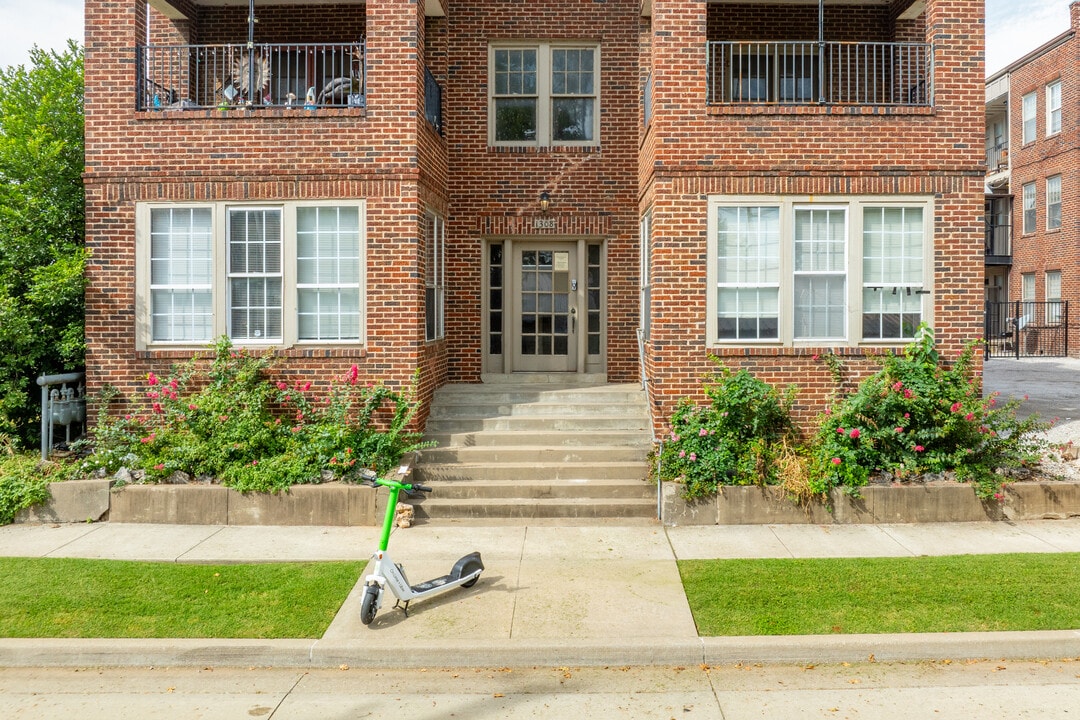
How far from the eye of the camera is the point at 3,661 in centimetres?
554

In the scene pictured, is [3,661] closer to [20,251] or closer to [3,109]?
[20,251]

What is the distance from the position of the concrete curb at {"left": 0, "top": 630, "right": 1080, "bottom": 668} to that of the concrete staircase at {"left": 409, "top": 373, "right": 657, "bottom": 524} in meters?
3.31

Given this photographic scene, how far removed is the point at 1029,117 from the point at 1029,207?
3.04 metres

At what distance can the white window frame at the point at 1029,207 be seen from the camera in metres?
27.9

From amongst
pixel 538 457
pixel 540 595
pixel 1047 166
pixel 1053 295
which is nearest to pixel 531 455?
pixel 538 457

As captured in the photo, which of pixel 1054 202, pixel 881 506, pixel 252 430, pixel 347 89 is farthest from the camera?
pixel 1054 202

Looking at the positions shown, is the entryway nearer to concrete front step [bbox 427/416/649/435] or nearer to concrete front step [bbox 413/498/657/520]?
concrete front step [bbox 427/416/649/435]

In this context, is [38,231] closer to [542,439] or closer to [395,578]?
[542,439]

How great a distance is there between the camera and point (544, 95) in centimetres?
1239

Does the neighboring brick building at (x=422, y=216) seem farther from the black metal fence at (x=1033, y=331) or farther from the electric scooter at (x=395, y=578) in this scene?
the black metal fence at (x=1033, y=331)

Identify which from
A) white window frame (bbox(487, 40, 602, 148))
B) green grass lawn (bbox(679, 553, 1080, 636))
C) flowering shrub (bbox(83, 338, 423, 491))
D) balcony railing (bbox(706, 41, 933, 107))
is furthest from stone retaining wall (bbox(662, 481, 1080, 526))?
white window frame (bbox(487, 40, 602, 148))

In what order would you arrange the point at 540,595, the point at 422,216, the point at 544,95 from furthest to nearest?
1. the point at 544,95
2. the point at 422,216
3. the point at 540,595

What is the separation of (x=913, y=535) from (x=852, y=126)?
4.78m

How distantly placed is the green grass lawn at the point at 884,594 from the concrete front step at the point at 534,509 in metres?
1.62
